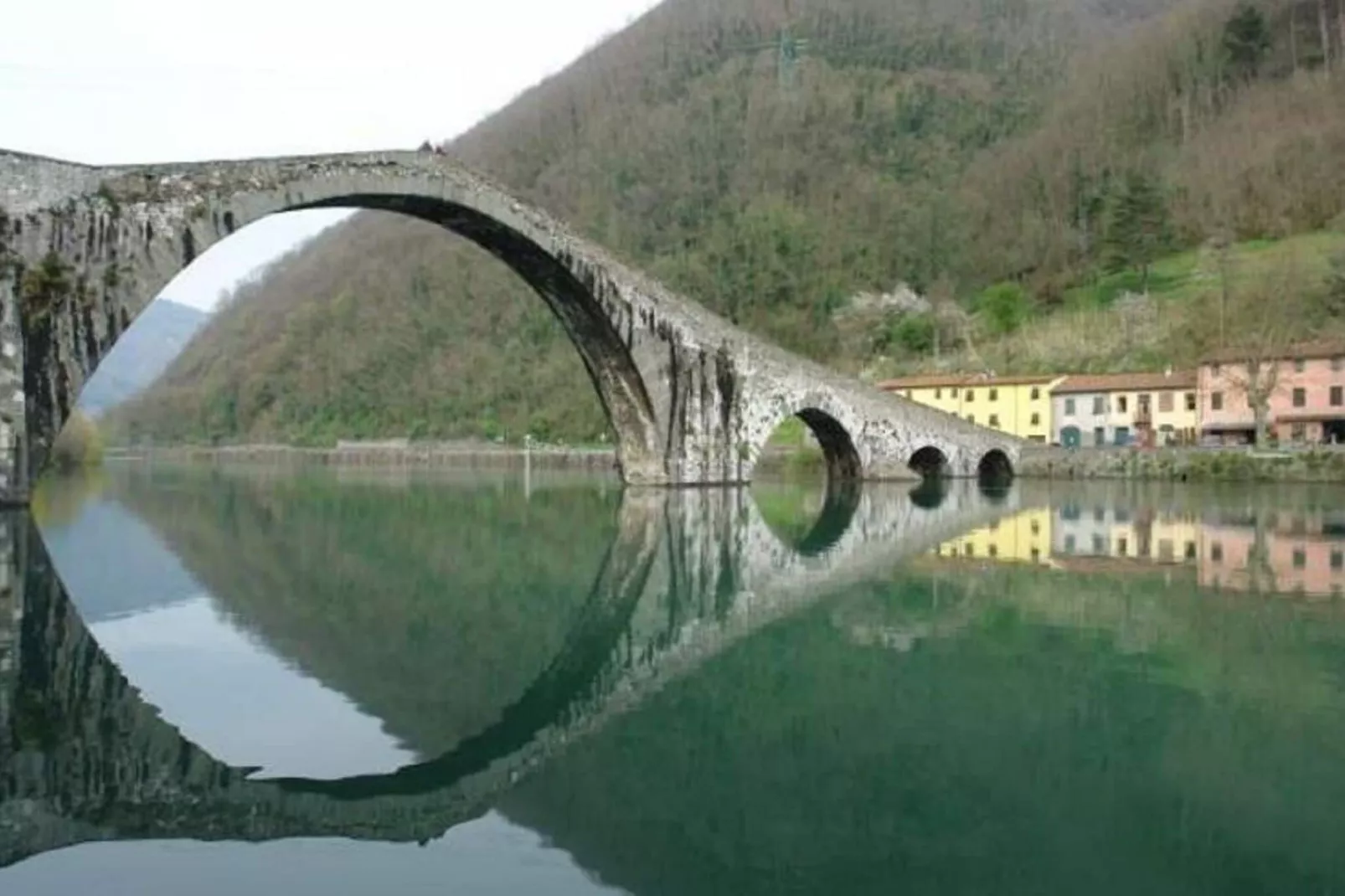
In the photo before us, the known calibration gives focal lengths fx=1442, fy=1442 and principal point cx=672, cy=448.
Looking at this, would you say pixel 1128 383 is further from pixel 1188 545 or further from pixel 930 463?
pixel 1188 545

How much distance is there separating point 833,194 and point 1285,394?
2112 inches

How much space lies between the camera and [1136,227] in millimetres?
77000

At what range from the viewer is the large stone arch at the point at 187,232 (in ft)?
94.4

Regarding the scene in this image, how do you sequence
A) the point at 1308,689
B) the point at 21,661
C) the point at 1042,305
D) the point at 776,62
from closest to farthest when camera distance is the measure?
the point at 1308,689, the point at 21,661, the point at 1042,305, the point at 776,62

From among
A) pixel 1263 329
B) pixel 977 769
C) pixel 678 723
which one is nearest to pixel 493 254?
pixel 1263 329

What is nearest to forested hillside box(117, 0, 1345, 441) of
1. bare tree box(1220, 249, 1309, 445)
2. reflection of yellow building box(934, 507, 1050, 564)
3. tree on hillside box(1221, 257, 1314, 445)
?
tree on hillside box(1221, 257, 1314, 445)

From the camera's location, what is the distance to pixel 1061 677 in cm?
1210

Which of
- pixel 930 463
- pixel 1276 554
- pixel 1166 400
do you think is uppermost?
pixel 1166 400

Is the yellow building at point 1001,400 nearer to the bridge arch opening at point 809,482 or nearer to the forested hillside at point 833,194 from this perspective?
the bridge arch opening at point 809,482

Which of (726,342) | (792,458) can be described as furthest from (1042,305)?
(726,342)

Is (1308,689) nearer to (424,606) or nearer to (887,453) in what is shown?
(424,606)

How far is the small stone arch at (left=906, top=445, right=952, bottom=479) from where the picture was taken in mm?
53312

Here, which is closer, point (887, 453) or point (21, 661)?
point (21, 661)

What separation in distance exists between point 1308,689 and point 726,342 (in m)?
34.4
